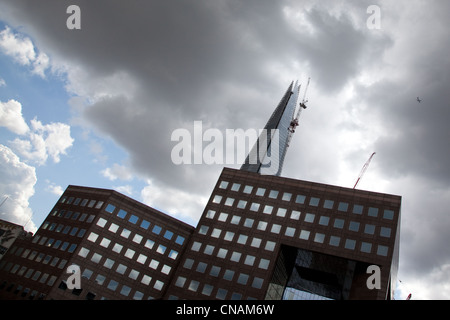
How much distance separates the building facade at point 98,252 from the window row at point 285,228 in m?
15.3

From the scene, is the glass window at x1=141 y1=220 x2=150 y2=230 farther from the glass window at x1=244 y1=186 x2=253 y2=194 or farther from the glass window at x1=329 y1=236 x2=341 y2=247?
the glass window at x1=329 y1=236 x2=341 y2=247

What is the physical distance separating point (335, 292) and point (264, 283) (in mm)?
38131

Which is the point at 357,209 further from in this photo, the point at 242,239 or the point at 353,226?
the point at 242,239

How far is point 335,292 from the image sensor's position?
9719cm

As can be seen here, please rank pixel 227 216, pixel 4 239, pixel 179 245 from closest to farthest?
pixel 227 216 < pixel 179 245 < pixel 4 239

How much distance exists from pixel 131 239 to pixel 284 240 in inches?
1582

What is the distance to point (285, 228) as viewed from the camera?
2990 inches

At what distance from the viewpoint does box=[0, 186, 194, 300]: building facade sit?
79.9 metres

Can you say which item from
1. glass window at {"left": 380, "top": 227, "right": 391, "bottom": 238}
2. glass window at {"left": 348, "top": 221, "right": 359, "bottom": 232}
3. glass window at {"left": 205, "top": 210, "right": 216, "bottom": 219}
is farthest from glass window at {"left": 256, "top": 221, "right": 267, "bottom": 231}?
glass window at {"left": 380, "top": 227, "right": 391, "bottom": 238}

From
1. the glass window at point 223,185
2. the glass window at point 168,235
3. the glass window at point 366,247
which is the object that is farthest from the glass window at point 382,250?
the glass window at point 168,235
